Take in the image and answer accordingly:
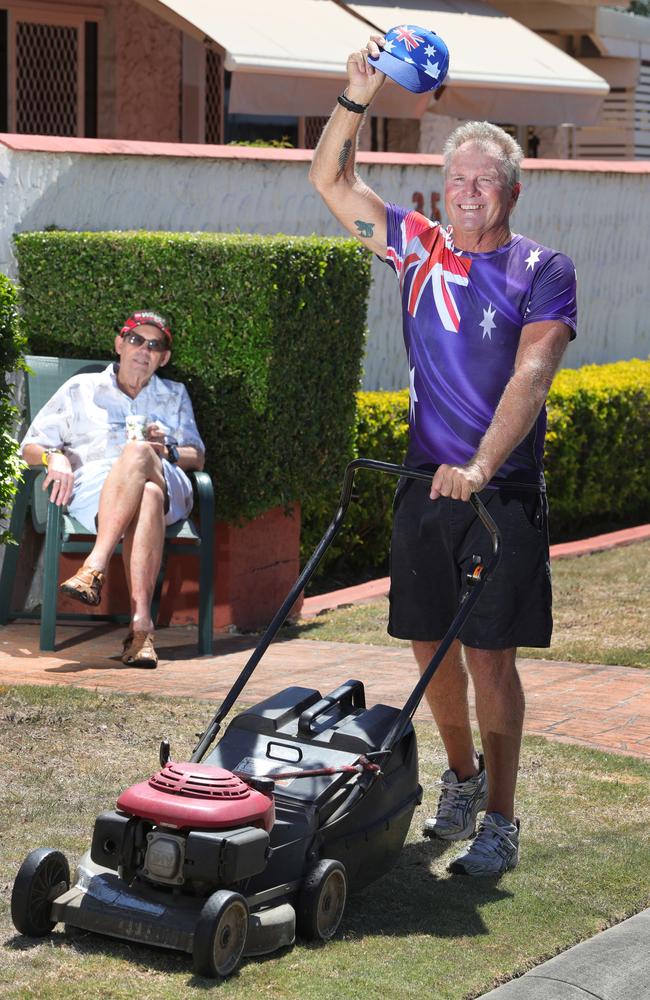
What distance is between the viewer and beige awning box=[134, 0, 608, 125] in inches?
497

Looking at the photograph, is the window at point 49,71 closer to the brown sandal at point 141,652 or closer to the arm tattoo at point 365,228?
the brown sandal at point 141,652

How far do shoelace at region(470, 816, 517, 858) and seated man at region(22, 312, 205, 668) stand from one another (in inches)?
103

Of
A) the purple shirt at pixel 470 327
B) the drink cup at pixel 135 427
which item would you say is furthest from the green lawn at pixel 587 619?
the purple shirt at pixel 470 327

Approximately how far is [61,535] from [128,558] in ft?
1.00

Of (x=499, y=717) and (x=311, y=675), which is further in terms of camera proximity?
(x=311, y=675)

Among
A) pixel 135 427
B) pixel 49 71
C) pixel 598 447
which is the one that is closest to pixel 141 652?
pixel 135 427

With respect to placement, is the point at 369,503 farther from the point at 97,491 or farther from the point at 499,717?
the point at 499,717

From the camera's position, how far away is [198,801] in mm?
3838

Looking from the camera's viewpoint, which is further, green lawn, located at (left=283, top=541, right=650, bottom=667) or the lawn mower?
green lawn, located at (left=283, top=541, right=650, bottom=667)

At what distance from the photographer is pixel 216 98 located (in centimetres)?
1639

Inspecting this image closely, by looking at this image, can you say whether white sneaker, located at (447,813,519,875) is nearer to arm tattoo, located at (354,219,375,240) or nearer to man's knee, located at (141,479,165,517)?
arm tattoo, located at (354,219,375,240)

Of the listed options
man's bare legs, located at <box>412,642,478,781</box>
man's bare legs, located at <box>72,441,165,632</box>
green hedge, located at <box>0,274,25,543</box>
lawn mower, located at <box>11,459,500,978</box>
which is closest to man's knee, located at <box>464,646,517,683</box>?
man's bare legs, located at <box>412,642,478,781</box>

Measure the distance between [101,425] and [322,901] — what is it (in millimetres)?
3746

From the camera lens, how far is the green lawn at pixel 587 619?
7.59 meters
